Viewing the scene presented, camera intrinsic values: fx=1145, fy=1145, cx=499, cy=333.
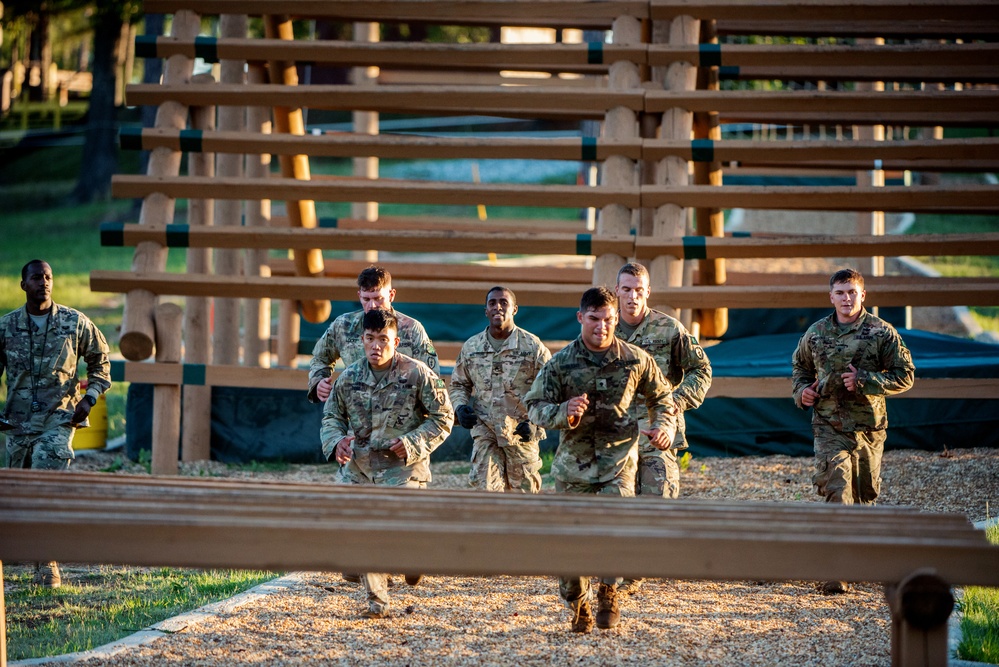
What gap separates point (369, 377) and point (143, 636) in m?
1.86

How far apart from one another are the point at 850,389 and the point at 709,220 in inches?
148

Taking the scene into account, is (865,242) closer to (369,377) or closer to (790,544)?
(369,377)

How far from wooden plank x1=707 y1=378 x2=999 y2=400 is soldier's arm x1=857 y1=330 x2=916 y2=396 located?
190 cm

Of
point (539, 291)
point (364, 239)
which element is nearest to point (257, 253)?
point (364, 239)

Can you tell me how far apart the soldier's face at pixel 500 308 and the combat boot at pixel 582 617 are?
205cm

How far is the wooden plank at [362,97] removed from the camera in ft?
32.9

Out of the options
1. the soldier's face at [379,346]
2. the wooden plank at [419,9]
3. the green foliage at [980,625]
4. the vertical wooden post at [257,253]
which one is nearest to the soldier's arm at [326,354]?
the soldier's face at [379,346]

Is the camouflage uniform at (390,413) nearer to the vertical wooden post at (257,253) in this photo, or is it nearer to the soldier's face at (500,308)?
the soldier's face at (500,308)

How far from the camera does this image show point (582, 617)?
602 centimetres

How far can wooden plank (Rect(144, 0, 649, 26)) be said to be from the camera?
10.4 metres

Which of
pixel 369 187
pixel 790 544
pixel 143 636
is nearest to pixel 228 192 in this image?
pixel 369 187

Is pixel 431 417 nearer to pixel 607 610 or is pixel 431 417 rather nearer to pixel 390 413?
pixel 390 413

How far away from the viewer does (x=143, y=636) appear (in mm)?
5758

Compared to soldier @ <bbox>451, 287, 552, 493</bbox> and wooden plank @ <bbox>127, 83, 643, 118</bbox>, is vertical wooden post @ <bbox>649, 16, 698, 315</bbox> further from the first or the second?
soldier @ <bbox>451, 287, 552, 493</bbox>
